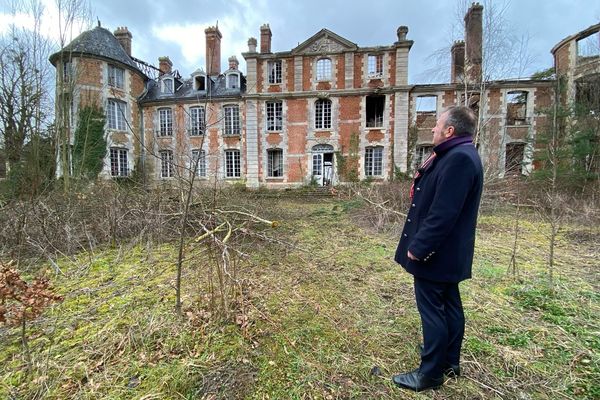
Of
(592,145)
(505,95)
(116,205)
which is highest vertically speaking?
(505,95)

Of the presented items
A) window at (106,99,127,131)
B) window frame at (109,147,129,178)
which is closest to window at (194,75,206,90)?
window at (106,99,127,131)

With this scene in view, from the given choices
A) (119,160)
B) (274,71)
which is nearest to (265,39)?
(274,71)

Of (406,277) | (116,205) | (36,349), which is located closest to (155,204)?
(116,205)

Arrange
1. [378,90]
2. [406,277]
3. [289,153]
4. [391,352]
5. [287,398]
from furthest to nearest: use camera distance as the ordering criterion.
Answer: [289,153]
[378,90]
[406,277]
[391,352]
[287,398]

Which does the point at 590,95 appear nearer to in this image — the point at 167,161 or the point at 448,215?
the point at 448,215

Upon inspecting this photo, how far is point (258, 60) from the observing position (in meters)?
18.5

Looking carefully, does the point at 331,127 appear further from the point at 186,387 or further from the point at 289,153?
the point at 186,387

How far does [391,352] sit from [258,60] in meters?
19.8

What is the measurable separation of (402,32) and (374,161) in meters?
8.08

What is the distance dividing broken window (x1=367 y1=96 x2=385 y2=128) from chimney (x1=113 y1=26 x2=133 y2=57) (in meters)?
18.7

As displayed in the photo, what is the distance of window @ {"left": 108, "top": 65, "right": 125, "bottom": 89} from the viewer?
18172 mm

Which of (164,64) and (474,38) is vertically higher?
(164,64)

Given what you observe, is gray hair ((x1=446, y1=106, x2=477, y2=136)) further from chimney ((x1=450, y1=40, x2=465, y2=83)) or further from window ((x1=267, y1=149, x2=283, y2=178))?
chimney ((x1=450, y1=40, x2=465, y2=83))

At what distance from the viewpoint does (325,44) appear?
1791 cm
